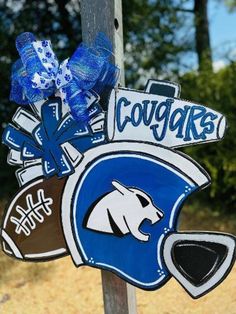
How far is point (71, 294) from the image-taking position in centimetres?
394

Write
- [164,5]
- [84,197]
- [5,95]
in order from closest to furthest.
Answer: [84,197]
[5,95]
[164,5]

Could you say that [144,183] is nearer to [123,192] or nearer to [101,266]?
[123,192]

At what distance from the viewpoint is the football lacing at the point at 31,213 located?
8.23 ft

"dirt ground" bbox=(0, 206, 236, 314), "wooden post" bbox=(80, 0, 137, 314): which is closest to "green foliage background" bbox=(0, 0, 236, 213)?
"dirt ground" bbox=(0, 206, 236, 314)

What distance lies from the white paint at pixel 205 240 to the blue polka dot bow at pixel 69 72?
27.6 inches

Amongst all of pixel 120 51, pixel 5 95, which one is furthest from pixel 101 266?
pixel 5 95

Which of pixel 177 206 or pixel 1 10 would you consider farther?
pixel 1 10

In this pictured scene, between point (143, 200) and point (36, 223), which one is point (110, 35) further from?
point (36, 223)

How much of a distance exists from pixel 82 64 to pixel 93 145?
0.38 metres

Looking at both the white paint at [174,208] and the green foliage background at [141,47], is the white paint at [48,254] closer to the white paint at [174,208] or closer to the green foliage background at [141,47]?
the white paint at [174,208]

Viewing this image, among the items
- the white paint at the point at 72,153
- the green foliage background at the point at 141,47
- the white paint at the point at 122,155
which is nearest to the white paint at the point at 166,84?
the white paint at the point at 122,155

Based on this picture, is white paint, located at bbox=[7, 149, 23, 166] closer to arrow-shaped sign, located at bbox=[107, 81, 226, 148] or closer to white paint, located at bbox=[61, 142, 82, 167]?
white paint, located at bbox=[61, 142, 82, 167]

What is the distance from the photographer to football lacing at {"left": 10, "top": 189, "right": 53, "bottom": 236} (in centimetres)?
251

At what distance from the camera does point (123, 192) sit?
2336mm
